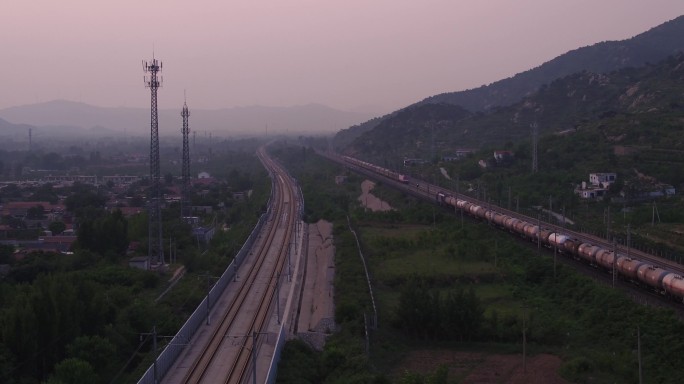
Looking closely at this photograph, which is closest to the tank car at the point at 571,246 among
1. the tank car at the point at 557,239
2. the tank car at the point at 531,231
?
the tank car at the point at 557,239

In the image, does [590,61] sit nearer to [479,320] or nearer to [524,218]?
[524,218]

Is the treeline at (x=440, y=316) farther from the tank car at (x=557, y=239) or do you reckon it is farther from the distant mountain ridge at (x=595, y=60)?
the distant mountain ridge at (x=595, y=60)

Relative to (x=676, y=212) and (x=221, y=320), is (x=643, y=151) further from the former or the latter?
(x=221, y=320)

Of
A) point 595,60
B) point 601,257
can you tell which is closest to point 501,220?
point 601,257

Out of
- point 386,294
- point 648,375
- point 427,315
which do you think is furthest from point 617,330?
point 386,294

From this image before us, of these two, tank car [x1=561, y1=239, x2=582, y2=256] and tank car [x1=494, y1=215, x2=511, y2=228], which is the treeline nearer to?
tank car [x1=561, y1=239, x2=582, y2=256]

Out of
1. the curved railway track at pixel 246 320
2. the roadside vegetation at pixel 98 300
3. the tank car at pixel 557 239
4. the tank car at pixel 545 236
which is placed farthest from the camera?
the tank car at pixel 545 236

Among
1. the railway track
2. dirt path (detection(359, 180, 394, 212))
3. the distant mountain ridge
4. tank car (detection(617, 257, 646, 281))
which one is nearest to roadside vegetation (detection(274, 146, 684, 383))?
tank car (detection(617, 257, 646, 281))
